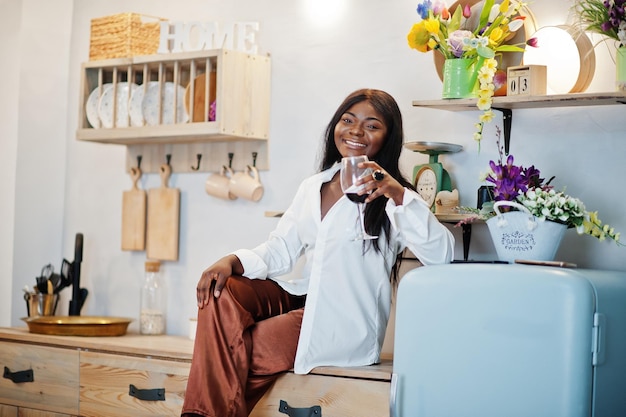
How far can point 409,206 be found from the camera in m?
2.61

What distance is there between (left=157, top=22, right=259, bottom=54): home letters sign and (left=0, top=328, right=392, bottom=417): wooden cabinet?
3.78 feet

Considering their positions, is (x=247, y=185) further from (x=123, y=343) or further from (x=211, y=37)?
(x=123, y=343)

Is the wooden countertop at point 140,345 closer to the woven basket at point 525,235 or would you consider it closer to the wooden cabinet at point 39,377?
the wooden cabinet at point 39,377

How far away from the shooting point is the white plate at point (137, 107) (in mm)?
3660

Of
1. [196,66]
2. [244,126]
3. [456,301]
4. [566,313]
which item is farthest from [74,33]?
[566,313]

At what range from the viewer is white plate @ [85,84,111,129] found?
378 cm

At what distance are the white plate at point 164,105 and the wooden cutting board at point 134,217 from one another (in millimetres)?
382

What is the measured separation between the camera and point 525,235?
2600 mm

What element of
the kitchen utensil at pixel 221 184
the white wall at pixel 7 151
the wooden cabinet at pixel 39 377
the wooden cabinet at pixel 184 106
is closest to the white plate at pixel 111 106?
the wooden cabinet at pixel 184 106

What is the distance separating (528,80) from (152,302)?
1.86m

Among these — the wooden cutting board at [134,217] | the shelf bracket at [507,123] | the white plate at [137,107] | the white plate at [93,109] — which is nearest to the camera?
the shelf bracket at [507,123]

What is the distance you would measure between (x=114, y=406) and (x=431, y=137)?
1.47m

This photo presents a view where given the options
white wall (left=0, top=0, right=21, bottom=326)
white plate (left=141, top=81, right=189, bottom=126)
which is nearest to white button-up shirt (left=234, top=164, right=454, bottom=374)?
white plate (left=141, top=81, right=189, bottom=126)

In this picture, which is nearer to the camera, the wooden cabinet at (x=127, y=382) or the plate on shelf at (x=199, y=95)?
the wooden cabinet at (x=127, y=382)
